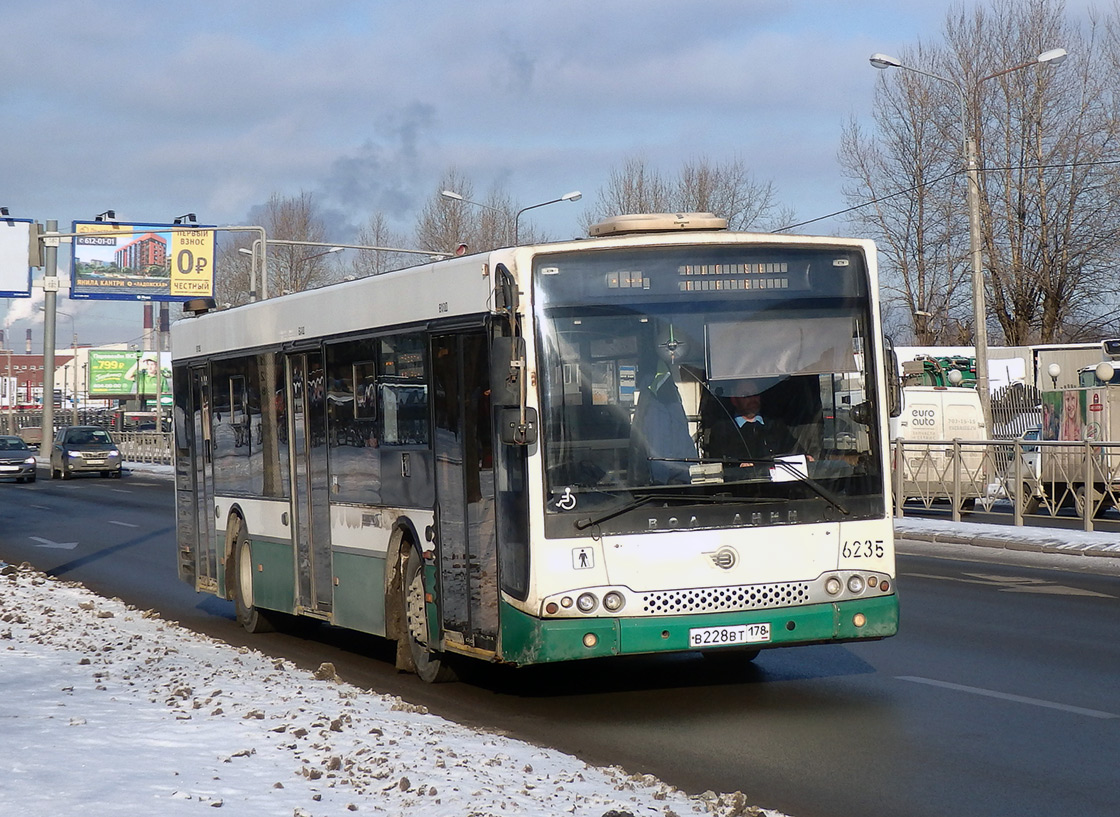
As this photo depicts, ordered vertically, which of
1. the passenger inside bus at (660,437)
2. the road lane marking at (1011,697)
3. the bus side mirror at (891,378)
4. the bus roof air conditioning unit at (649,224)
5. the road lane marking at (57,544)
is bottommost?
the road lane marking at (1011,697)

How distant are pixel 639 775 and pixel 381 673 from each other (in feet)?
14.9

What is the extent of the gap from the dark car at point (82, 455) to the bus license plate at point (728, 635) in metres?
47.8

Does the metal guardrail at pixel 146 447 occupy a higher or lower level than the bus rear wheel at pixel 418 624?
higher

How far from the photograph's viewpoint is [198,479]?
15039mm

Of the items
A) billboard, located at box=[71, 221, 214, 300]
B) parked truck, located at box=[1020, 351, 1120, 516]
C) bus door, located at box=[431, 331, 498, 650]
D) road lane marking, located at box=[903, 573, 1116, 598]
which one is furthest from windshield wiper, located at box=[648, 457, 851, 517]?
billboard, located at box=[71, 221, 214, 300]

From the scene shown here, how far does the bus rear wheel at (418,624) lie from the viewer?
10250 millimetres

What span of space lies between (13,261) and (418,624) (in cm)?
4721

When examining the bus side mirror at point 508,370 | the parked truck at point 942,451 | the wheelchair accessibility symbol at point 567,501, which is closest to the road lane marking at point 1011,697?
the wheelchair accessibility symbol at point 567,501

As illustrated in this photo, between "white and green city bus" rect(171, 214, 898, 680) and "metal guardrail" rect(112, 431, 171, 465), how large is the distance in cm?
5352

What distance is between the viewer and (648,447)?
344 inches

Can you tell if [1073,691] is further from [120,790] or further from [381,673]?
[120,790]

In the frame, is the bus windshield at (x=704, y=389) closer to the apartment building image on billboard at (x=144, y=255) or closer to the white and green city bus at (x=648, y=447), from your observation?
the white and green city bus at (x=648, y=447)

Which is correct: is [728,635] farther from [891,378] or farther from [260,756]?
[260,756]

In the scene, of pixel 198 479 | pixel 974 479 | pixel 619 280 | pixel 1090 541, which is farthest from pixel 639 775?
pixel 974 479
